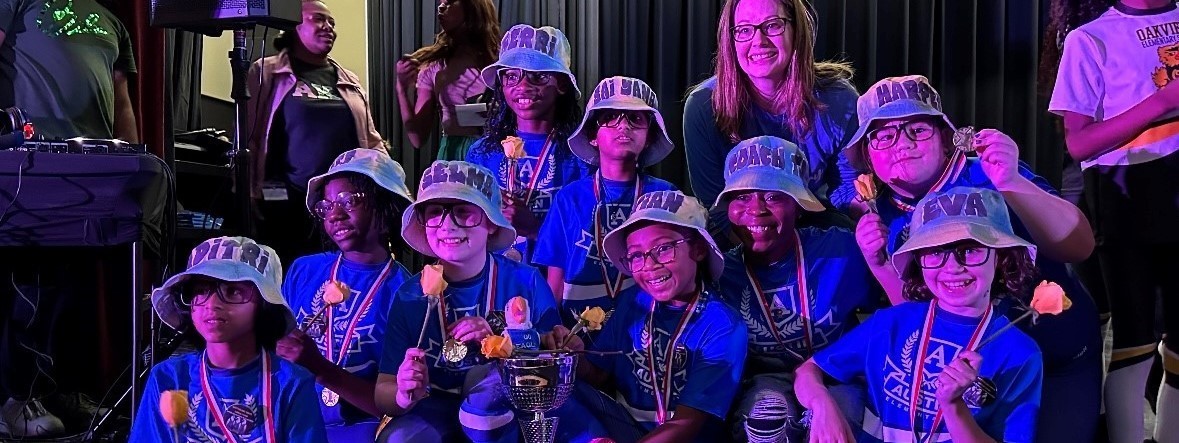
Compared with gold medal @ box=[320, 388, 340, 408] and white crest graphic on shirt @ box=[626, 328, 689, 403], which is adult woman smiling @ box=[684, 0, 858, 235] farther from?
gold medal @ box=[320, 388, 340, 408]


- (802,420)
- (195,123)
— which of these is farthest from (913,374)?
(195,123)

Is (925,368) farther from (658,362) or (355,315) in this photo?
(355,315)

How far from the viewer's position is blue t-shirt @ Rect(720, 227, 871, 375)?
2717mm

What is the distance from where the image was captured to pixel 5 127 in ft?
10.6

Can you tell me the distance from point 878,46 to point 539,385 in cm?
372

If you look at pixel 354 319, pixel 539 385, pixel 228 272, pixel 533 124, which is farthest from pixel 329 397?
pixel 533 124

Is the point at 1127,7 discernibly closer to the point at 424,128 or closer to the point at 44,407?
the point at 424,128

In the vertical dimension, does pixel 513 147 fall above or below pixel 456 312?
above

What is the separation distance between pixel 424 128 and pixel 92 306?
145 centimetres

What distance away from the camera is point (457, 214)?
2.70 m

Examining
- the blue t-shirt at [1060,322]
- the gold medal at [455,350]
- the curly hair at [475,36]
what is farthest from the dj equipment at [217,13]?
the blue t-shirt at [1060,322]

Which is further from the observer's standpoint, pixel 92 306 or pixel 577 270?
pixel 92 306

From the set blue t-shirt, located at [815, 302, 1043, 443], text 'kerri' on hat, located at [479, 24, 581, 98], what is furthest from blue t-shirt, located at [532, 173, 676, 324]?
blue t-shirt, located at [815, 302, 1043, 443]

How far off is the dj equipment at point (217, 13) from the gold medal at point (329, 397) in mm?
1543
